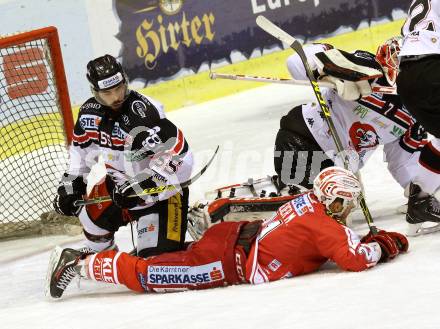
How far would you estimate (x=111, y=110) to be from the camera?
394 cm

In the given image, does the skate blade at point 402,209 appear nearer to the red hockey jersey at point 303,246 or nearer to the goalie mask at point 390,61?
the goalie mask at point 390,61

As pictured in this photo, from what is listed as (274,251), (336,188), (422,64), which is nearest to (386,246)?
(336,188)

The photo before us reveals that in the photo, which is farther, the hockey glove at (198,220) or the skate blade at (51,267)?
the hockey glove at (198,220)

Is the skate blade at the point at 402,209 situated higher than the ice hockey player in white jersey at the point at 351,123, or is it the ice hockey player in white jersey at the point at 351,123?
the ice hockey player in white jersey at the point at 351,123

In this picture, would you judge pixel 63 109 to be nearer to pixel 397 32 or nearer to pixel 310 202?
pixel 310 202

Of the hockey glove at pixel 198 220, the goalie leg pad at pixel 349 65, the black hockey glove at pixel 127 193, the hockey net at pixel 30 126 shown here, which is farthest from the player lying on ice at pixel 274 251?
the hockey net at pixel 30 126

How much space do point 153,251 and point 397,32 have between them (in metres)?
5.08

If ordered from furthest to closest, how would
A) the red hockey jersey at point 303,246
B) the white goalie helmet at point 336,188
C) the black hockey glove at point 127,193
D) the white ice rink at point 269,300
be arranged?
1. the black hockey glove at point 127,193
2. the white goalie helmet at point 336,188
3. the red hockey jersey at point 303,246
4. the white ice rink at point 269,300

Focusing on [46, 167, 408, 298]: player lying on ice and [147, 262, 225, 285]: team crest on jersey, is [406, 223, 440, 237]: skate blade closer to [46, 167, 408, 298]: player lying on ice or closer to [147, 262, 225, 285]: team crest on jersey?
[46, 167, 408, 298]: player lying on ice

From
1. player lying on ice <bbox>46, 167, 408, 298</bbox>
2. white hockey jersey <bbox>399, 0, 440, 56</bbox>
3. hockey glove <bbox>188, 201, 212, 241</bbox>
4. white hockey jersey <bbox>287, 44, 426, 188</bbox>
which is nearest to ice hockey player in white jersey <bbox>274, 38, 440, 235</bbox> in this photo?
white hockey jersey <bbox>287, 44, 426, 188</bbox>

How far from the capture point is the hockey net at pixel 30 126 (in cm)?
520

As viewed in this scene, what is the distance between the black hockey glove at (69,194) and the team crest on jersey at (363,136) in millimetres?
1239

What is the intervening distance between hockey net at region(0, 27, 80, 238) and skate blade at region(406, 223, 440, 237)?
2111 mm

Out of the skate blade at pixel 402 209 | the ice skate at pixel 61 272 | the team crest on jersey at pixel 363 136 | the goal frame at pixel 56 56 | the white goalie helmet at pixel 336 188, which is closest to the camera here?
the white goalie helmet at pixel 336 188
